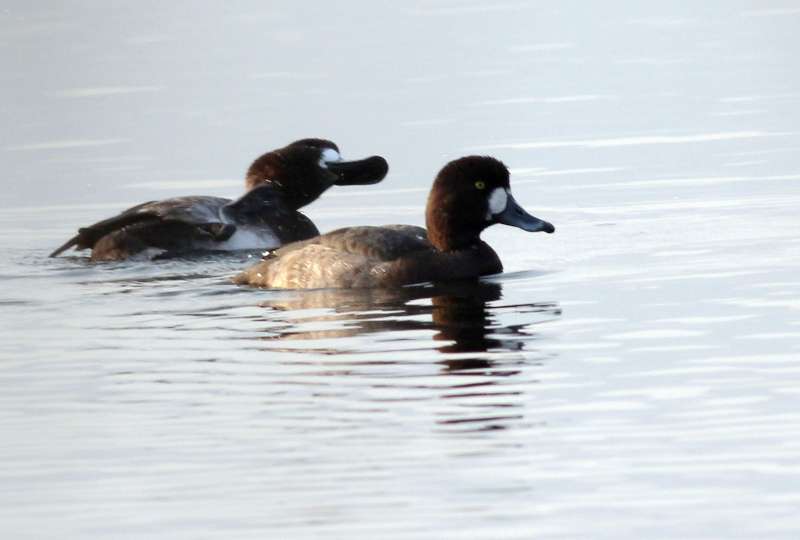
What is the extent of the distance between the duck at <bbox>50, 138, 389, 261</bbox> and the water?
344mm

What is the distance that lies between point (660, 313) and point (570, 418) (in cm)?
268

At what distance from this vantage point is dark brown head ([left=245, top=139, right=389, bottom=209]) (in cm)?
1636

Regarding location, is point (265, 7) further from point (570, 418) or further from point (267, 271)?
point (570, 418)

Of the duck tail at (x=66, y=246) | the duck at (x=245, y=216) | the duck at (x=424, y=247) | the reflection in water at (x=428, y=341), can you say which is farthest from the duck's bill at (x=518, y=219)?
the duck tail at (x=66, y=246)

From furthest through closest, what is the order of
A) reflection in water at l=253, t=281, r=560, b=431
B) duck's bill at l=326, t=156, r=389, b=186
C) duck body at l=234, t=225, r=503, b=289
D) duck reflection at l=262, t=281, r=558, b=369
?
1. duck's bill at l=326, t=156, r=389, b=186
2. duck body at l=234, t=225, r=503, b=289
3. duck reflection at l=262, t=281, r=558, b=369
4. reflection in water at l=253, t=281, r=560, b=431

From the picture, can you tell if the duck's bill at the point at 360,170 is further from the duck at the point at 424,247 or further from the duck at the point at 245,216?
the duck at the point at 424,247

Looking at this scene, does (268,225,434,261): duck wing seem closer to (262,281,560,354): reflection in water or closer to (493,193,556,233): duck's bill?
(262,281,560,354): reflection in water

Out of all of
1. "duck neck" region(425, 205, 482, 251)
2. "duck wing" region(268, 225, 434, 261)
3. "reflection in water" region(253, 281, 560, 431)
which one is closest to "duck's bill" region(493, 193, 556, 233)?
"duck neck" region(425, 205, 482, 251)

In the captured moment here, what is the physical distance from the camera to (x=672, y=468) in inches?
324

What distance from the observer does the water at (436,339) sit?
8.02 metres

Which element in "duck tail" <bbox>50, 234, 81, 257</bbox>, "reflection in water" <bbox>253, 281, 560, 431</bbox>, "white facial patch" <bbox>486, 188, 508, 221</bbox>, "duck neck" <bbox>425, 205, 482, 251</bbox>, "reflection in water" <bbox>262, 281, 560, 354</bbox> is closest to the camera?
"reflection in water" <bbox>253, 281, 560, 431</bbox>

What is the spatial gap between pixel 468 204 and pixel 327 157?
3048 mm

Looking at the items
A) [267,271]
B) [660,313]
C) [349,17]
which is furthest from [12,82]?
[660,313]

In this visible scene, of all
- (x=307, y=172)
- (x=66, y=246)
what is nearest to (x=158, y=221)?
(x=66, y=246)
